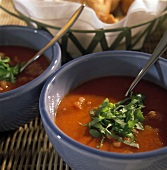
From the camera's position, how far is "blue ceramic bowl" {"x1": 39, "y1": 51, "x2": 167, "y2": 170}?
83 centimetres

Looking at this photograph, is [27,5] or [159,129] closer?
[159,129]

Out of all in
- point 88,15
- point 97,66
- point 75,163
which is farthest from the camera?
point 88,15

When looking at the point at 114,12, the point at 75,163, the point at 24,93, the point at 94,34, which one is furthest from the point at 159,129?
the point at 114,12

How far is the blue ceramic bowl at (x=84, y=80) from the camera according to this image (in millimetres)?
826

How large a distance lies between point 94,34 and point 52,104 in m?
0.43

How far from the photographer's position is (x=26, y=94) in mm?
1068

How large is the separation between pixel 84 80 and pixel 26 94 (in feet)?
0.66

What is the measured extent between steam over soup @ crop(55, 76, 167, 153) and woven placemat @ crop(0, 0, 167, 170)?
16cm

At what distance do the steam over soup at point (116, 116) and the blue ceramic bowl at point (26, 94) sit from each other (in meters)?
0.09

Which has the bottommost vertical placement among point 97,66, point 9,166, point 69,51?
point 9,166

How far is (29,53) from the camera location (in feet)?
4.41

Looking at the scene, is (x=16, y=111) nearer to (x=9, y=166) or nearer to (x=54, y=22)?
(x=9, y=166)

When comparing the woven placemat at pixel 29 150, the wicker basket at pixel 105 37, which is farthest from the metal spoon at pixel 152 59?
the woven placemat at pixel 29 150

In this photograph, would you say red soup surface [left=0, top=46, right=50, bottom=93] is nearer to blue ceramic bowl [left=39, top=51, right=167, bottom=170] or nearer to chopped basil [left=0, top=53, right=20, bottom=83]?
chopped basil [left=0, top=53, right=20, bottom=83]
